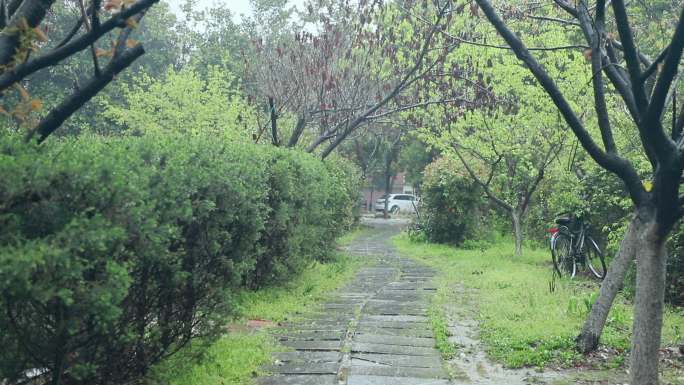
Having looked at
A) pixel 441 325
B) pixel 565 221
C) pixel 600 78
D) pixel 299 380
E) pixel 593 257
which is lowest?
pixel 299 380

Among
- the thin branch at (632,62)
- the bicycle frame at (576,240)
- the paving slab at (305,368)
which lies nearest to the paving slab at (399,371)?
the paving slab at (305,368)

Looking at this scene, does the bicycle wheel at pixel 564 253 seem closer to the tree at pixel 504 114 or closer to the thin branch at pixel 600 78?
the tree at pixel 504 114

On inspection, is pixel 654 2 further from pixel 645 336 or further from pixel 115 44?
pixel 115 44

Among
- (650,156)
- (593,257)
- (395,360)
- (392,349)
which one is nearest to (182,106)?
(593,257)

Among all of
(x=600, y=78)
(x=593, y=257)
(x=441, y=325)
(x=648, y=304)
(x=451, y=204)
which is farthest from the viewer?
(x=451, y=204)

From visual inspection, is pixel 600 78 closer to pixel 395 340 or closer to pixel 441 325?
pixel 395 340

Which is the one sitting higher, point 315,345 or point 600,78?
point 600,78

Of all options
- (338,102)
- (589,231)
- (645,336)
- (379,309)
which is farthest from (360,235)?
(645,336)

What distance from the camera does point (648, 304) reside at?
13.8ft

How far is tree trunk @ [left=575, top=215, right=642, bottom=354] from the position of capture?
19.2 ft

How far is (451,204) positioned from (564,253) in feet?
21.8

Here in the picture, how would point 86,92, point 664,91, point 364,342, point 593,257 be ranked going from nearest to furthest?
point 86,92 < point 664,91 < point 364,342 < point 593,257

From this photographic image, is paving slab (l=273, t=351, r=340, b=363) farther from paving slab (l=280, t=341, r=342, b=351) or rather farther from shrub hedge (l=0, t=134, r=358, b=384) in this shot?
shrub hedge (l=0, t=134, r=358, b=384)

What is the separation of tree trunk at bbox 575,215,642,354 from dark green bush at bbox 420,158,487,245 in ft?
37.9
